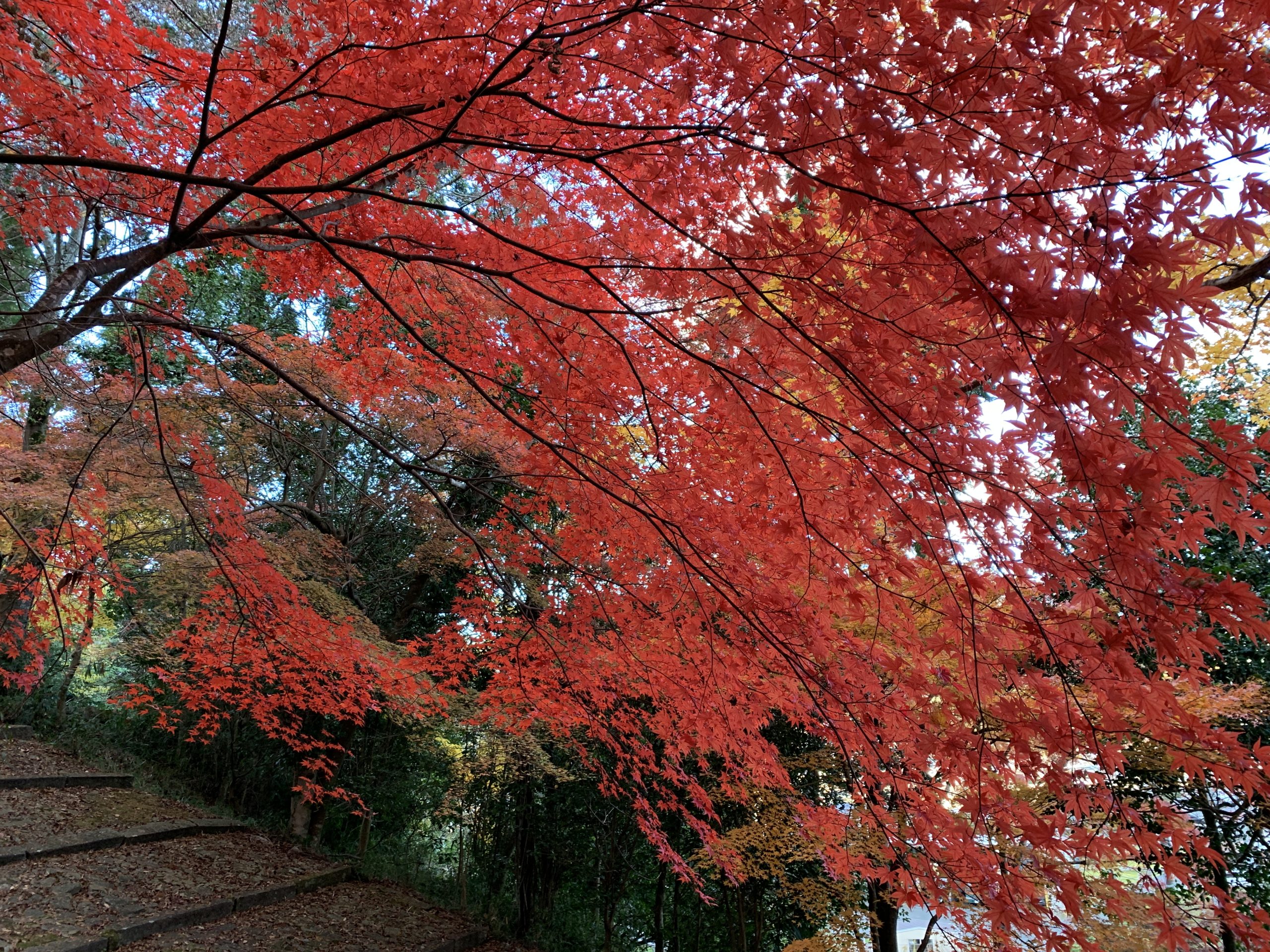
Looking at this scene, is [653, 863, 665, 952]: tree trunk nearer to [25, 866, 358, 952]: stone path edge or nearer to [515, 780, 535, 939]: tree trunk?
[515, 780, 535, 939]: tree trunk

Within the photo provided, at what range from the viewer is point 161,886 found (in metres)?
6.07

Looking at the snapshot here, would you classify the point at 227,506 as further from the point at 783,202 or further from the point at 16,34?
the point at 783,202

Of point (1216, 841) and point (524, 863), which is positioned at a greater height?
point (1216, 841)

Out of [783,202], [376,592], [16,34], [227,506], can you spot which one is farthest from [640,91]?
[376,592]

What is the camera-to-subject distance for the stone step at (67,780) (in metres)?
7.04

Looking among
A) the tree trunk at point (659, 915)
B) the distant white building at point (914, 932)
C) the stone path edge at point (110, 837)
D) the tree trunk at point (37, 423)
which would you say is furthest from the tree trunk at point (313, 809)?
the distant white building at point (914, 932)

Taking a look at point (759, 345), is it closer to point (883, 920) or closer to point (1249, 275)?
point (1249, 275)

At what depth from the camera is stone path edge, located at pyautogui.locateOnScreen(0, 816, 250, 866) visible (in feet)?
18.9

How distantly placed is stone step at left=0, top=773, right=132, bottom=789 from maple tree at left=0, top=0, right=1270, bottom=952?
122cm

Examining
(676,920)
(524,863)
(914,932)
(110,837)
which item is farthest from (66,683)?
(914,932)

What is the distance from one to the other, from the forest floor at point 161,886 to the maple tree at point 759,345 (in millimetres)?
1563

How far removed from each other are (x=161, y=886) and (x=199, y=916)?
0.56 m

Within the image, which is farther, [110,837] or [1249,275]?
[110,837]

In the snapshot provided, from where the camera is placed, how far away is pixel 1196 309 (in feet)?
4.61
